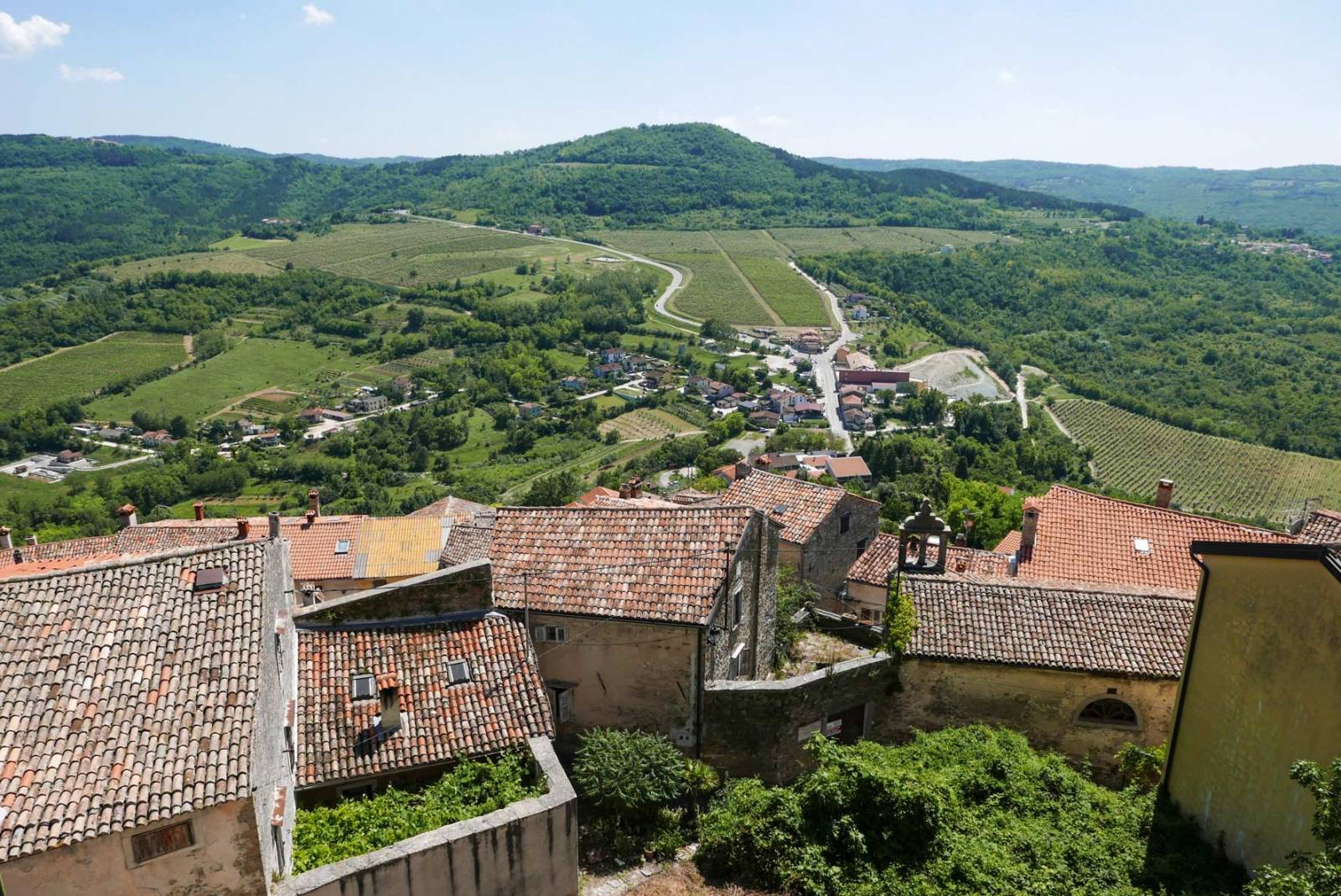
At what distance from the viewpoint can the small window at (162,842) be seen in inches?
410

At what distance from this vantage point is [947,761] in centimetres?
1631

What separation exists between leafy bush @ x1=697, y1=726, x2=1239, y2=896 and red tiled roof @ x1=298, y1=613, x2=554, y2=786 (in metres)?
4.00

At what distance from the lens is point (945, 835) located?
46.6 feet

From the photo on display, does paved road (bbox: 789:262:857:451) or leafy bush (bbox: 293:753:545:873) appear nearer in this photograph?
leafy bush (bbox: 293:753:545:873)

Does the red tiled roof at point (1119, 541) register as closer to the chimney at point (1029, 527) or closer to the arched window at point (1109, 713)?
the chimney at point (1029, 527)

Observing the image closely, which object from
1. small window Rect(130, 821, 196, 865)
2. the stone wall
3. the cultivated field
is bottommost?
the cultivated field

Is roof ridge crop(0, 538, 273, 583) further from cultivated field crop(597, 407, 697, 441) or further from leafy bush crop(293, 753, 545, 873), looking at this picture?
cultivated field crop(597, 407, 697, 441)

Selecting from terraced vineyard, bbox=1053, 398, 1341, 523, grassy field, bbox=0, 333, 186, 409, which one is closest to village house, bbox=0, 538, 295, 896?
terraced vineyard, bbox=1053, 398, 1341, 523

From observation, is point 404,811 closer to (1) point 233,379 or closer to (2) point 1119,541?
(2) point 1119,541

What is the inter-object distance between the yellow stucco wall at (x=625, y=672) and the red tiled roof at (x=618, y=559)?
1.35 ft

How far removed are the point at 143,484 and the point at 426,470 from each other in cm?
3211

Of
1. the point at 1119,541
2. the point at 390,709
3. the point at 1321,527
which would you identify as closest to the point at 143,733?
the point at 390,709

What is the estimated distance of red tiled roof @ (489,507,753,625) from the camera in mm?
16922

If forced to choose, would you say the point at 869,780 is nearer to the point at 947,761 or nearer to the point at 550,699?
the point at 947,761
